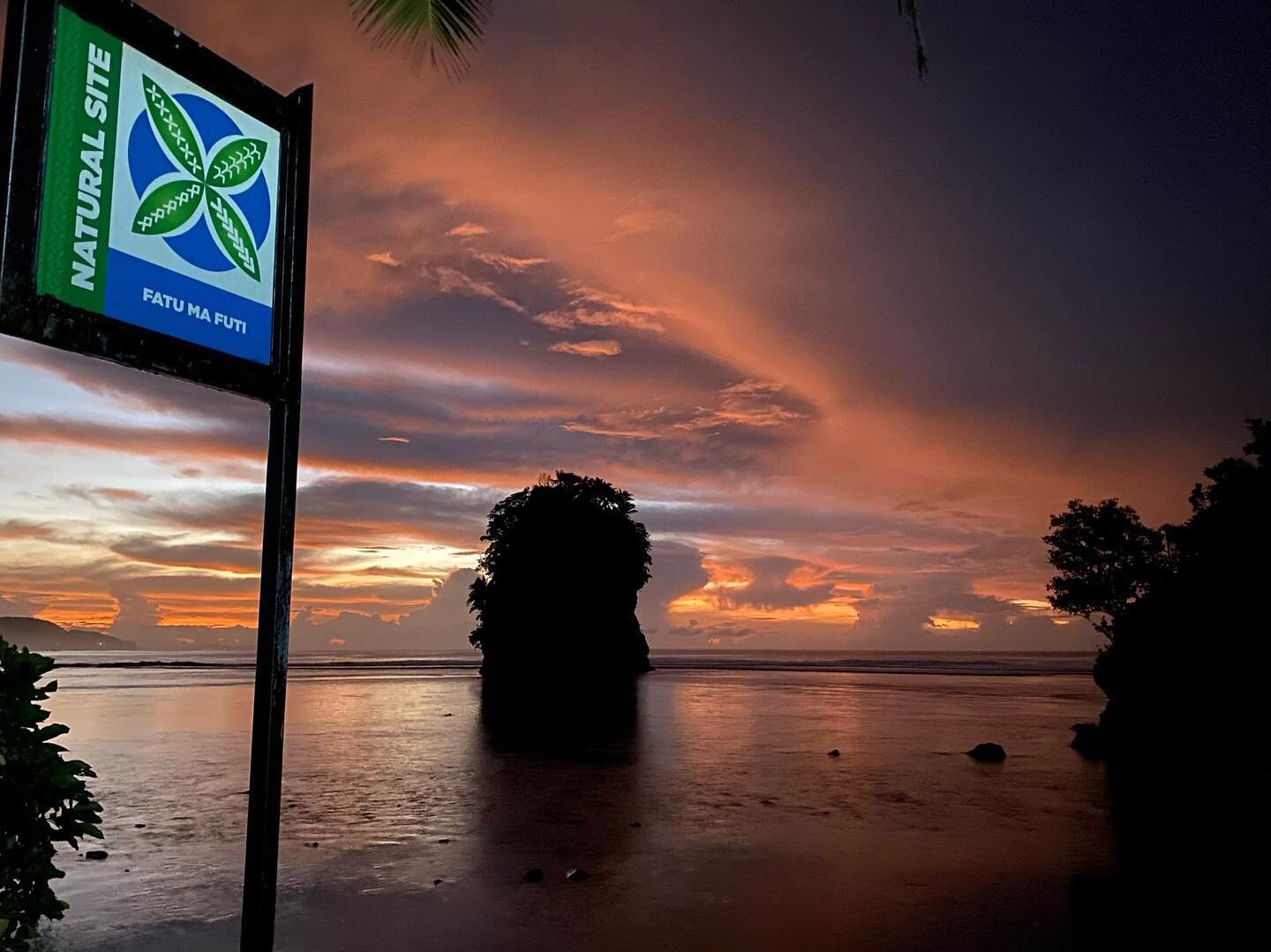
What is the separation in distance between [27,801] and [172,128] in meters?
3.30

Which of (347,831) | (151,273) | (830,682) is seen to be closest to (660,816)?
(347,831)

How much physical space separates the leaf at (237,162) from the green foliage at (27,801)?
8.14 ft

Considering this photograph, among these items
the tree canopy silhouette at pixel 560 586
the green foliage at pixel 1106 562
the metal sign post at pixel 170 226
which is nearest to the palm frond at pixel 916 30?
the metal sign post at pixel 170 226

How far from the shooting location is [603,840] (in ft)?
40.0

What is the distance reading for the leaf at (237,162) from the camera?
4.05 metres

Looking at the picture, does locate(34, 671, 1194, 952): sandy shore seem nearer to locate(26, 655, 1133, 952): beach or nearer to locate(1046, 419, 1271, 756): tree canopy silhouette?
locate(26, 655, 1133, 952): beach

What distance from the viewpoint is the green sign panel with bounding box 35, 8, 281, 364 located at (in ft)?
11.2

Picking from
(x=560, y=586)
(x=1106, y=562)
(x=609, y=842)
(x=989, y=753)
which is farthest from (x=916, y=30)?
(x=560, y=586)

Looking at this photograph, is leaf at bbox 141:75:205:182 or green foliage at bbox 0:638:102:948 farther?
green foliage at bbox 0:638:102:948

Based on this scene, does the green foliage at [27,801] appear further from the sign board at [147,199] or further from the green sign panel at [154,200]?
the green sign panel at [154,200]

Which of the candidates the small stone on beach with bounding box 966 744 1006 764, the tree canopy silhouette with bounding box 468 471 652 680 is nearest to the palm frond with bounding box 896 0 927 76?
the small stone on beach with bounding box 966 744 1006 764

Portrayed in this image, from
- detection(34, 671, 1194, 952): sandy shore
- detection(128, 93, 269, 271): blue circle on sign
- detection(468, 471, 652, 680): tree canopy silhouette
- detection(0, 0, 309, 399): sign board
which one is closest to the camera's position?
detection(0, 0, 309, 399): sign board

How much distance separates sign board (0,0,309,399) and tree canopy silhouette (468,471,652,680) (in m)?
61.1

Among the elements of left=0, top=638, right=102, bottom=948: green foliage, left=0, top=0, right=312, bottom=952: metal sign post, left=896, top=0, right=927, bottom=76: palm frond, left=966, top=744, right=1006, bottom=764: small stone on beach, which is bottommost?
left=966, top=744, right=1006, bottom=764: small stone on beach
